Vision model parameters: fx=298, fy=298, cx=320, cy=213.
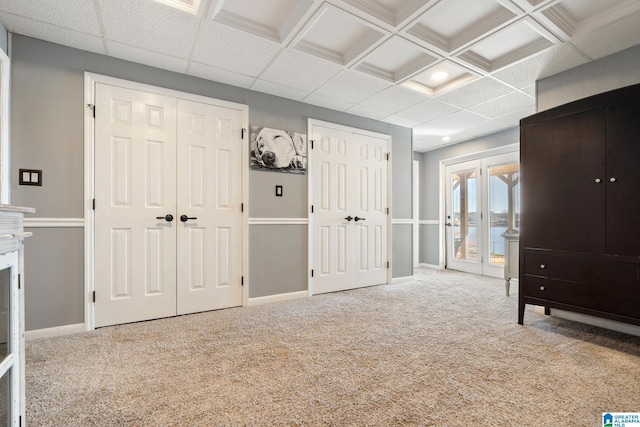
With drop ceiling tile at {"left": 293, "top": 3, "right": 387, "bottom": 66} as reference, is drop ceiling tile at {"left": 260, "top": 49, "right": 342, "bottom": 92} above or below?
below

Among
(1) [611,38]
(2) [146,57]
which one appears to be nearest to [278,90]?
(2) [146,57]

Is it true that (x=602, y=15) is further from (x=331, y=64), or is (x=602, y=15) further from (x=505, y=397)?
(x=505, y=397)

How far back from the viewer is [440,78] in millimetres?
3250

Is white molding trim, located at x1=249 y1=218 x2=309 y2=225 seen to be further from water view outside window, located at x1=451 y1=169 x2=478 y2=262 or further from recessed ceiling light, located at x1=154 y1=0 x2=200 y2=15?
water view outside window, located at x1=451 y1=169 x2=478 y2=262

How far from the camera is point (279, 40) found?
8.12 feet

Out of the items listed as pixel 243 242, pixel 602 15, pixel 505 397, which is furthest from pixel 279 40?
pixel 505 397

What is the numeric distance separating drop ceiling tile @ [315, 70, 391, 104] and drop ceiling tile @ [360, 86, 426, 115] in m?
0.11

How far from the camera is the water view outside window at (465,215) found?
5.48 metres

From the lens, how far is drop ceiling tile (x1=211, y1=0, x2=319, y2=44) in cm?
213

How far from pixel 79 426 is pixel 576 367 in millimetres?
2740

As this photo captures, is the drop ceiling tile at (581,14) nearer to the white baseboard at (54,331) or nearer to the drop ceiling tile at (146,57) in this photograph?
the drop ceiling tile at (146,57)

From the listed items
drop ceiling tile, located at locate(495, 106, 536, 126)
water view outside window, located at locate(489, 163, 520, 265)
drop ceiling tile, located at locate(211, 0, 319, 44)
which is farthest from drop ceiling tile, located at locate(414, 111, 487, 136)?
drop ceiling tile, located at locate(211, 0, 319, 44)

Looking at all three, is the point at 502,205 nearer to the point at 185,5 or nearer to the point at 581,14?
the point at 581,14

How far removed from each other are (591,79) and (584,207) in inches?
54.2
